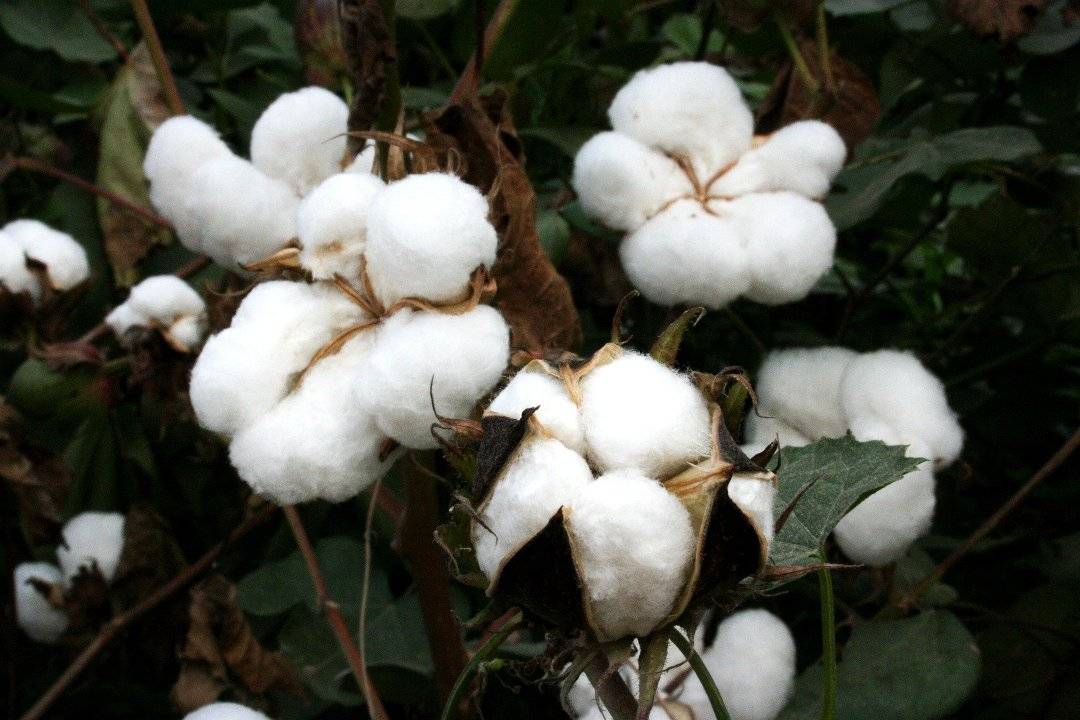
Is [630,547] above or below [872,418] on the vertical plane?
above

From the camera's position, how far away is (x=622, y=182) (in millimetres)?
951

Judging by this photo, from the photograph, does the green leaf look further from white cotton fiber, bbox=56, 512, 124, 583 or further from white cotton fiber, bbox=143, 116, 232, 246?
white cotton fiber, bbox=56, 512, 124, 583

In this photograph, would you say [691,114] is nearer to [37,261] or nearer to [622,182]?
[622,182]

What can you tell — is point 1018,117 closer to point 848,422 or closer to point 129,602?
point 848,422

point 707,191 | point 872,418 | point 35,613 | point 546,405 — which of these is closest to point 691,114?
point 707,191

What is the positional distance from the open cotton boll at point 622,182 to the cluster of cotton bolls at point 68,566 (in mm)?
670

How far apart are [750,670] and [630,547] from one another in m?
0.43

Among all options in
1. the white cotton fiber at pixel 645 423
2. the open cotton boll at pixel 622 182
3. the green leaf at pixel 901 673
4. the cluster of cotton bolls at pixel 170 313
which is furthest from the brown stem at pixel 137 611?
the white cotton fiber at pixel 645 423

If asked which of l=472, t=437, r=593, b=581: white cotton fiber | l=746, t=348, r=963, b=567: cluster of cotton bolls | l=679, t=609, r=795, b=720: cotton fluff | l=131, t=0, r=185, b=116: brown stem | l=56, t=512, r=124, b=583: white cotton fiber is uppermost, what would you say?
l=472, t=437, r=593, b=581: white cotton fiber

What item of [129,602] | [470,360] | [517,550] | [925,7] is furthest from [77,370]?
Result: [925,7]

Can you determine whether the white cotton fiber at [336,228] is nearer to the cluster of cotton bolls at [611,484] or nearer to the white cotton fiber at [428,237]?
the white cotton fiber at [428,237]

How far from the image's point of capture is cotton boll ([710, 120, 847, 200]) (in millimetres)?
965

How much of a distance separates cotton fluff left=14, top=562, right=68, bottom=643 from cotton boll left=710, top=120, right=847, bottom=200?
2.88ft

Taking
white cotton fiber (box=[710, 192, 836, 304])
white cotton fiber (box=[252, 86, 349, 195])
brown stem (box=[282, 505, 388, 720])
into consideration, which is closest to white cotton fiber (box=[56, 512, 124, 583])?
brown stem (box=[282, 505, 388, 720])
